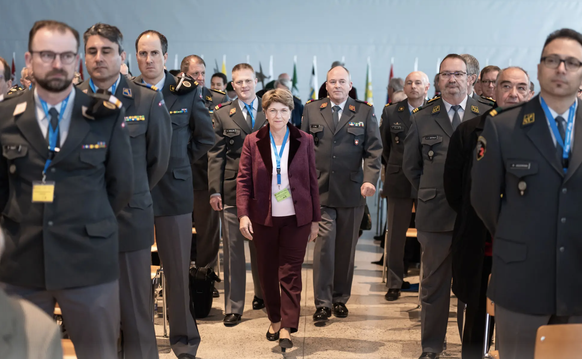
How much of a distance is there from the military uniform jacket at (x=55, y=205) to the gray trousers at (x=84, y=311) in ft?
0.14

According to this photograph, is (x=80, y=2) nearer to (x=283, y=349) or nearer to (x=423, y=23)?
(x=423, y=23)

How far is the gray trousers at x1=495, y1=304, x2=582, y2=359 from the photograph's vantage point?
2.47 meters

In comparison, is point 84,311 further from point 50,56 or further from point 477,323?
point 477,323

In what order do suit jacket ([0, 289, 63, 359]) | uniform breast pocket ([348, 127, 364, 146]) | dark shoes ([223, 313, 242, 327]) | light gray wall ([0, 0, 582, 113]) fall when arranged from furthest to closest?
light gray wall ([0, 0, 582, 113]) → uniform breast pocket ([348, 127, 364, 146]) → dark shoes ([223, 313, 242, 327]) → suit jacket ([0, 289, 63, 359])

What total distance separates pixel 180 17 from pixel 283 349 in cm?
636

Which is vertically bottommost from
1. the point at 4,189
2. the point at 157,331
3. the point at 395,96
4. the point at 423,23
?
the point at 157,331

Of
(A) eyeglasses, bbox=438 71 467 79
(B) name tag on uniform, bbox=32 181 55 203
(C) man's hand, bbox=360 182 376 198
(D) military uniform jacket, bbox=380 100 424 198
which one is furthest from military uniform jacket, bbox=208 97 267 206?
(B) name tag on uniform, bbox=32 181 55 203

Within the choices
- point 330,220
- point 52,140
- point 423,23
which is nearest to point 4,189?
point 52,140

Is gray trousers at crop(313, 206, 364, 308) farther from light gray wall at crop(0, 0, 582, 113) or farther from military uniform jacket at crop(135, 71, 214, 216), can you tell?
light gray wall at crop(0, 0, 582, 113)

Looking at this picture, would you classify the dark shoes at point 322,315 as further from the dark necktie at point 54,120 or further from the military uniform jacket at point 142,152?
the dark necktie at point 54,120

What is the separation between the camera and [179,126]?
12.9 ft

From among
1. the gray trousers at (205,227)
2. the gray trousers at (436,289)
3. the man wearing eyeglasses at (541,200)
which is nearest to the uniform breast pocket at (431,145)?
the gray trousers at (436,289)

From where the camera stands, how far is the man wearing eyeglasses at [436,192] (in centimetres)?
376

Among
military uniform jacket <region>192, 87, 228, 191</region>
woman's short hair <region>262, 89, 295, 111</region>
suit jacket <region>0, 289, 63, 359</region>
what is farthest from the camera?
military uniform jacket <region>192, 87, 228, 191</region>
